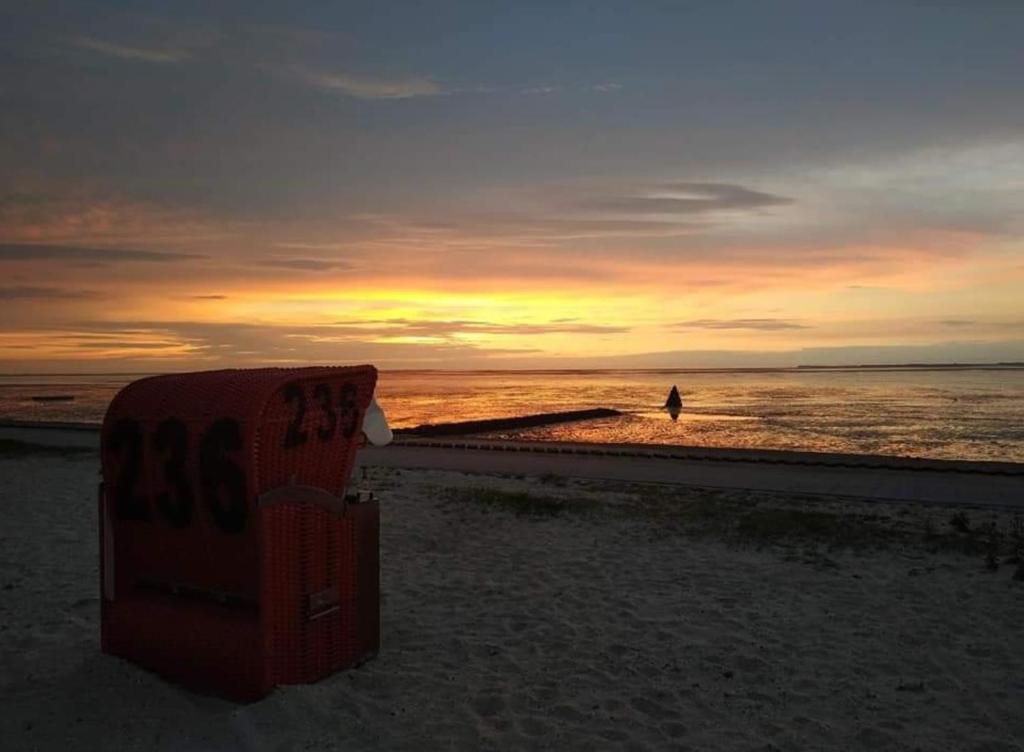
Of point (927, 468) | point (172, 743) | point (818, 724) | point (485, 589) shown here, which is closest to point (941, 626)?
point (818, 724)

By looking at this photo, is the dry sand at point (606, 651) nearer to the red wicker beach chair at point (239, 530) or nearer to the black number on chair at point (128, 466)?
the red wicker beach chair at point (239, 530)

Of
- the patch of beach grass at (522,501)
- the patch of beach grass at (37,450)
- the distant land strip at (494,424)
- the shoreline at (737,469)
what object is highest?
the patch of beach grass at (522,501)

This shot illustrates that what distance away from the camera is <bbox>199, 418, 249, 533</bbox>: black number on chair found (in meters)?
5.22

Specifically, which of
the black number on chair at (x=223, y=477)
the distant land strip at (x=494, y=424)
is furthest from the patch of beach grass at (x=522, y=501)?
the distant land strip at (x=494, y=424)

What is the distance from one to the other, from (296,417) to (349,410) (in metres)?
0.50

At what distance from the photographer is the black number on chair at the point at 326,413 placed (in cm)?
563

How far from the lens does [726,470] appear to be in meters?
17.8

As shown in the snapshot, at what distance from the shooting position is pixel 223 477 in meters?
5.31

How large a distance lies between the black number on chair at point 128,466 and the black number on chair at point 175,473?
0.22 metres

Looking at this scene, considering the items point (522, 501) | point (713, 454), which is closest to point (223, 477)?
point (522, 501)

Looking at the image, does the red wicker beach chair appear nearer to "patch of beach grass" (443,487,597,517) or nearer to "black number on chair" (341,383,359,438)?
"black number on chair" (341,383,359,438)

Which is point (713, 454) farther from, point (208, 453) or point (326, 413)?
point (208, 453)

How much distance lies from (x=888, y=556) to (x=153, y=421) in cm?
851

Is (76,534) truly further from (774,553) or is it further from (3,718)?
(774,553)
